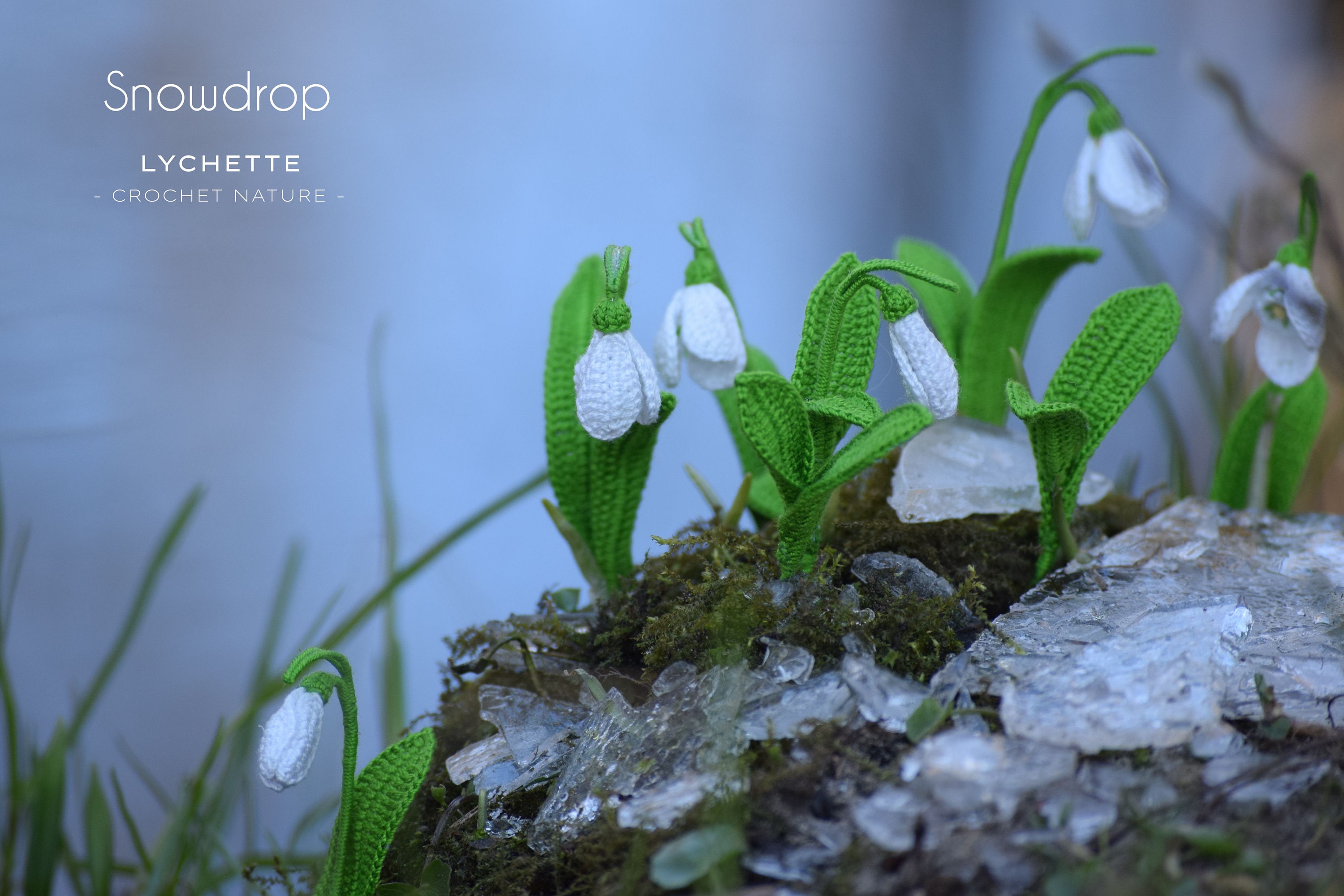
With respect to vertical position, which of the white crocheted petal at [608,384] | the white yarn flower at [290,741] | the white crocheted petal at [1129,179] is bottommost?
the white yarn flower at [290,741]

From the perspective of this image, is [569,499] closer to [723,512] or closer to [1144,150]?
[723,512]

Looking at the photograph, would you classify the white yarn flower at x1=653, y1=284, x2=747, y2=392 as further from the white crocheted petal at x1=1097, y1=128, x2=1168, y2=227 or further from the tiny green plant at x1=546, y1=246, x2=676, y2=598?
the white crocheted petal at x1=1097, y1=128, x2=1168, y2=227

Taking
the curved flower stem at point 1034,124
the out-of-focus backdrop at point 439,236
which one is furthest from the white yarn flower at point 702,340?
the out-of-focus backdrop at point 439,236

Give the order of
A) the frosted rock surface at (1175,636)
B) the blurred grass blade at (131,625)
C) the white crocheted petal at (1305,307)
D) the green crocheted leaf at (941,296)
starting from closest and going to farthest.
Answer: the frosted rock surface at (1175,636) → the white crocheted petal at (1305,307) → the green crocheted leaf at (941,296) → the blurred grass blade at (131,625)

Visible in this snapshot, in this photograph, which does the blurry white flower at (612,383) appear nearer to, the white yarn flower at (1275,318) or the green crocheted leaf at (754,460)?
the green crocheted leaf at (754,460)

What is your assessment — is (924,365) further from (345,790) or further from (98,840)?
(98,840)

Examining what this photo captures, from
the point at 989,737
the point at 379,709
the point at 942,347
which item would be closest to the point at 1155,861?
the point at 989,737
